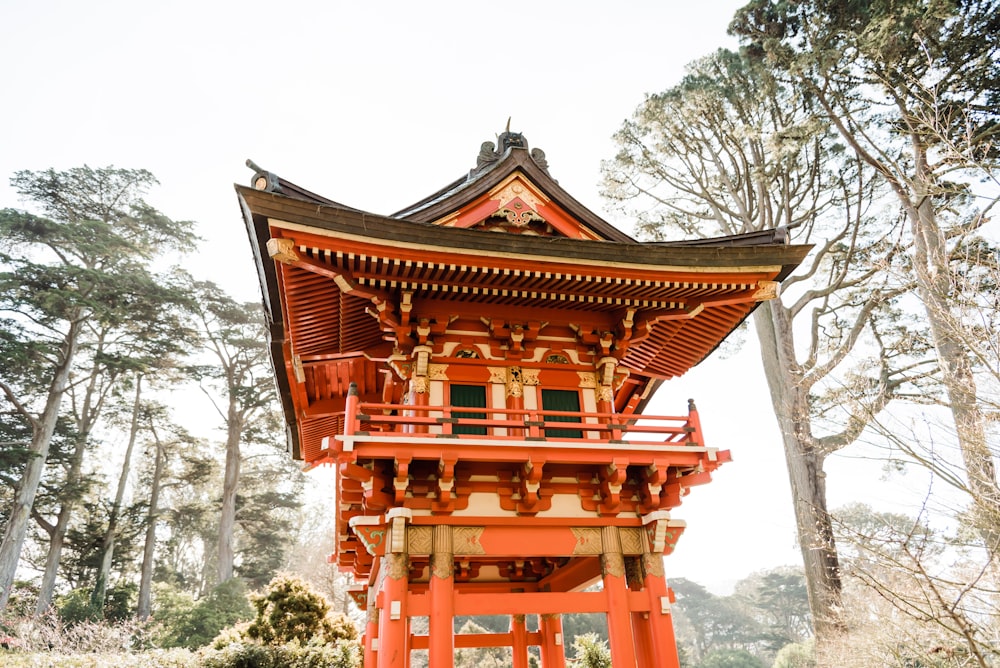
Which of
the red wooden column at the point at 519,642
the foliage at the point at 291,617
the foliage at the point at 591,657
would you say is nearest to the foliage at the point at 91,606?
the foliage at the point at 291,617

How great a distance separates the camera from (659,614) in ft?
24.9

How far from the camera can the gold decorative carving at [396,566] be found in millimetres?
7137

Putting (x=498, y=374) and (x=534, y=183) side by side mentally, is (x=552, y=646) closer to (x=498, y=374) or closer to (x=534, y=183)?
(x=498, y=374)

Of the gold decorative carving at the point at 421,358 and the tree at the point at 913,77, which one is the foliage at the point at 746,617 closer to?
the tree at the point at 913,77

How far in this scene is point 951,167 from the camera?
542 inches

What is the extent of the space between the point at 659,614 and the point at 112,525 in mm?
28150

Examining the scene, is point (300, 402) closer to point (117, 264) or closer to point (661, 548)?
point (661, 548)

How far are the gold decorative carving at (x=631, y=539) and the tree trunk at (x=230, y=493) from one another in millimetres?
25197

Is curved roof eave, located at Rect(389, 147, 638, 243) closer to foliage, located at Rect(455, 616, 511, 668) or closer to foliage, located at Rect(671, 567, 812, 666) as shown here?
foliage, located at Rect(455, 616, 511, 668)

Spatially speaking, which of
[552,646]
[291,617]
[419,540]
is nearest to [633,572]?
[419,540]

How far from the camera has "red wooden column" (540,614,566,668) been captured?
37.0 feet

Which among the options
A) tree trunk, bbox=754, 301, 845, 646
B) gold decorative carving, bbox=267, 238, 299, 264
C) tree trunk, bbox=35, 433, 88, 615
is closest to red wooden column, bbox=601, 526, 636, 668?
gold decorative carving, bbox=267, 238, 299, 264

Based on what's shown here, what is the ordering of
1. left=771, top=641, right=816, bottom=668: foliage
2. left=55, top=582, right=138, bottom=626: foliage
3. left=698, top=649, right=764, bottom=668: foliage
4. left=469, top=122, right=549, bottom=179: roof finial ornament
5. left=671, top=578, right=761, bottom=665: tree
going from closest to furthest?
left=469, top=122, right=549, bottom=179: roof finial ornament, left=55, top=582, right=138, bottom=626: foliage, left=771, top=641, right=816, bottom=668: foliage, left=698, top=649, right=764, bottom=668: foliage, left=671, top=578, right=761, bottom=665: tree

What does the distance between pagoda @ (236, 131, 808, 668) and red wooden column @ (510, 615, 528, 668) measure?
52.7 inches
